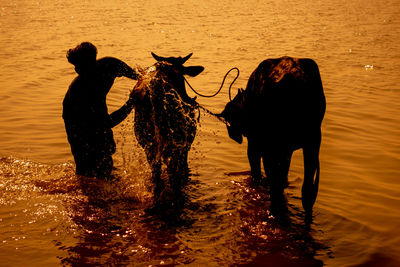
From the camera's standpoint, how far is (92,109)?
669cm

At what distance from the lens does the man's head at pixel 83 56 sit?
20.5 feet

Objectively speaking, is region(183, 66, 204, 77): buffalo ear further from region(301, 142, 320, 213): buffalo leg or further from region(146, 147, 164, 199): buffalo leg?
region(301, 142, 320, 213): buffalo leg

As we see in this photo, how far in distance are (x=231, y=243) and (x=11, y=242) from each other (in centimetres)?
252

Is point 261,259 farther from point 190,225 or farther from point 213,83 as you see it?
point 213,83

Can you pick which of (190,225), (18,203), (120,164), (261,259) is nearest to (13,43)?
(120,164)

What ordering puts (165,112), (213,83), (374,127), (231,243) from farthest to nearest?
1. (213,83)
2. (374,127)
3. (165,112)
4. (231,243)

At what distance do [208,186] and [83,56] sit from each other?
2.65 meters

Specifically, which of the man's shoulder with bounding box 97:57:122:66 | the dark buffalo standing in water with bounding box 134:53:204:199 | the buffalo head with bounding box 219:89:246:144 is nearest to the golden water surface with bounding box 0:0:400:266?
the dark buffalo standing in water with bounding box 134:53:204:199

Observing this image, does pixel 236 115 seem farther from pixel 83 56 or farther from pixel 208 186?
pixel 83 56

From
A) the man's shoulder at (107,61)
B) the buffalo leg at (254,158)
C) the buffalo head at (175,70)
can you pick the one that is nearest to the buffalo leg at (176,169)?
the buffalo head at (175,70)

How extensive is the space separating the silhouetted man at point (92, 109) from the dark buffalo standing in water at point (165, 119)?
58 centimetres

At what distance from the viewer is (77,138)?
6.82 meters

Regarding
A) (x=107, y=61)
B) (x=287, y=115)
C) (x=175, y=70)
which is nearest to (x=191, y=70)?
(x=175, y=70)

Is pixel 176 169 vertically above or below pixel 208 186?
above
